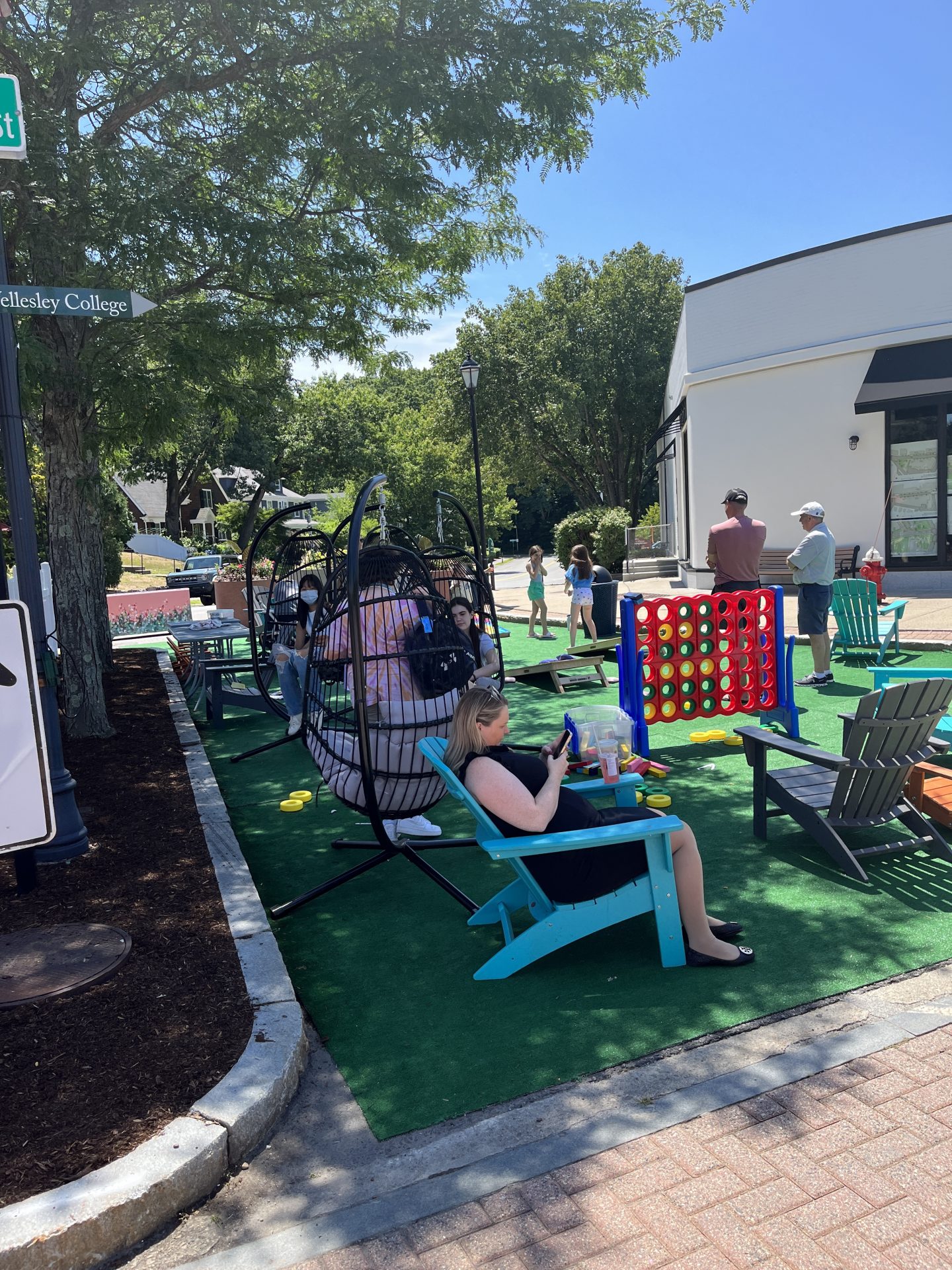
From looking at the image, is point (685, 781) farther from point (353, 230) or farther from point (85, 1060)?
point (353, 230)

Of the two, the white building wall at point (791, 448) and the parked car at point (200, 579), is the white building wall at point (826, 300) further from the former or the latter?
the parked car at point (200, 579)

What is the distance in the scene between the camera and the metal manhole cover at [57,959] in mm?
3805

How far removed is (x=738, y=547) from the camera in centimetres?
855

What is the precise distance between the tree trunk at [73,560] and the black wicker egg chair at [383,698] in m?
3.55

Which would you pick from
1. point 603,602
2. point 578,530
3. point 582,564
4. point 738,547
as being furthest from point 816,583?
point 578,530

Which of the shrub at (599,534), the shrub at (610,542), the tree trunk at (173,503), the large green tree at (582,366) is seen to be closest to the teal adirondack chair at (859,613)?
the shrub at (599,534)

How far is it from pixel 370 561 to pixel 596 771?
2248mm

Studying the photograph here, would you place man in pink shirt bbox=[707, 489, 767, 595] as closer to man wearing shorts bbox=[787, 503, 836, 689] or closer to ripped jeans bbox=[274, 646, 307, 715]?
man wearing shorts bbox=[787, 503, 836, 689]

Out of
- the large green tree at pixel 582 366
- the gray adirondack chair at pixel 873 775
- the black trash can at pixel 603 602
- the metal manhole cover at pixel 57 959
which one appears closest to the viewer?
the metal manhole cover at pixel 57 959

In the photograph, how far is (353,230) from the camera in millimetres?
9172

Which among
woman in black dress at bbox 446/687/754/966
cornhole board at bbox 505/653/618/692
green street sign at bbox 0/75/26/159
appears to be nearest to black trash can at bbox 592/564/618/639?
cornhole board at bbox 505/653/618/692

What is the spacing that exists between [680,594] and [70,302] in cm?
1574

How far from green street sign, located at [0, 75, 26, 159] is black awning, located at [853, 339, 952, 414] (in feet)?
55.5

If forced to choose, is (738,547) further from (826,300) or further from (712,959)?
(826,300)
